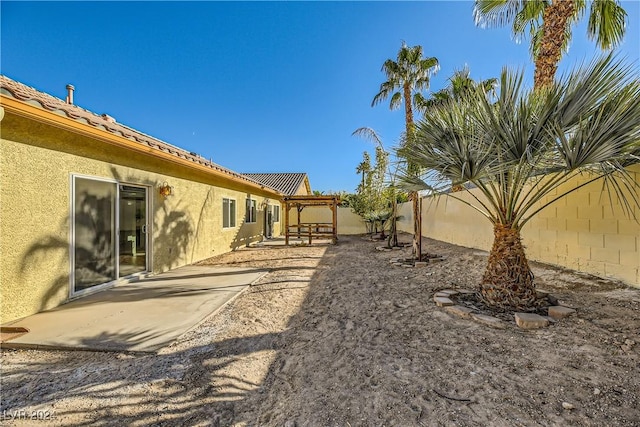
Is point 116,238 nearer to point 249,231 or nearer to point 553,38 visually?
point 249,231

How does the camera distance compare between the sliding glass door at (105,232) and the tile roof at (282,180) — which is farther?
the tile roof at (282,180)

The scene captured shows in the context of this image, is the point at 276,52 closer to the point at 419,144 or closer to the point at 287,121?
the point at 287,121

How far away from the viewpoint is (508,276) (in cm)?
390

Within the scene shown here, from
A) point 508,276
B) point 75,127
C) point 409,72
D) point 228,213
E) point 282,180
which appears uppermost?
point 409,72

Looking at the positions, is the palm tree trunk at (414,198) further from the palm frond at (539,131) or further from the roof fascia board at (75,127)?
the roof fascia board at (75,127)

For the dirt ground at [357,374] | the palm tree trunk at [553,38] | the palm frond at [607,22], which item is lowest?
the dirt ground at [357,374]

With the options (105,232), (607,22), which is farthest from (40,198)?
(607,22)

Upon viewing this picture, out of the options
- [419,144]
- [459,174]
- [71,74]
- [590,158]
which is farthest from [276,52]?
[590,158]

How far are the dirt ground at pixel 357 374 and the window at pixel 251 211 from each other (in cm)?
956

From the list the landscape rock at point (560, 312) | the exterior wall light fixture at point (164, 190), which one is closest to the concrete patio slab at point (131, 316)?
the exterior wall light fixture at point (164, 190)

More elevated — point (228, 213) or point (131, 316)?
point (228, 213)

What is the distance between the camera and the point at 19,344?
10.2 ft

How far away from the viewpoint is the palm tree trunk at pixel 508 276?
3.81 meters

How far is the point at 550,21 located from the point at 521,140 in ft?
19.2
